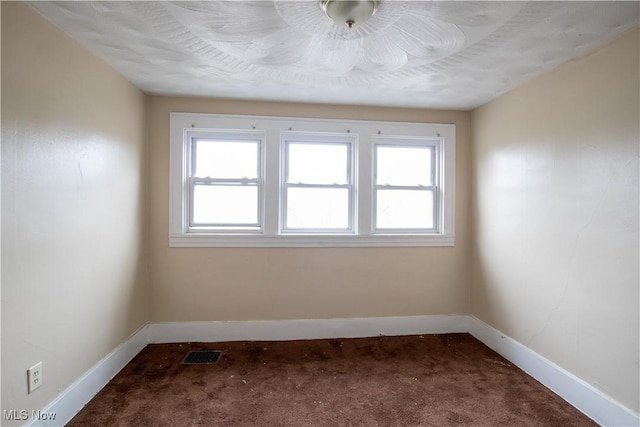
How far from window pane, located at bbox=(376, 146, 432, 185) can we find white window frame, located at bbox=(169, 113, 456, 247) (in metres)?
0.10

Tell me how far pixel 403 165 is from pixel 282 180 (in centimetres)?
124

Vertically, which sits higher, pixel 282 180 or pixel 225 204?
pixel 282 180

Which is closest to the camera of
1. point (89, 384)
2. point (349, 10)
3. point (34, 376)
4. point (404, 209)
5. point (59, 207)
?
point (349, 10)

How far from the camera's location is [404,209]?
302 centimetres

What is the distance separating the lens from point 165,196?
2.69m

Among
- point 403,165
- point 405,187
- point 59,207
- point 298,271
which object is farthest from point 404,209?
point 59,207

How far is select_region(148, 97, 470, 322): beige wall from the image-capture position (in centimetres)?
269

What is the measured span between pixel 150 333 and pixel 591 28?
3.79m

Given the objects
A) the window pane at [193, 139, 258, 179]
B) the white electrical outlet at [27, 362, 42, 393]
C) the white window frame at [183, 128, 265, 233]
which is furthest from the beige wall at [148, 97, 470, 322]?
the white electrical outlet at [27, 362, 42, 393]

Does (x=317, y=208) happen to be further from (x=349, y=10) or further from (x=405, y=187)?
(x=349, y=10)

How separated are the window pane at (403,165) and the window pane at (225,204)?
126 centimetres

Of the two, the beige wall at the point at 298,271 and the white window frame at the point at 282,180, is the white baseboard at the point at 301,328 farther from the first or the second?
the white window frame at the point at 282,180

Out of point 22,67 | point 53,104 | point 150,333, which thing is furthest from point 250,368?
point 22,67

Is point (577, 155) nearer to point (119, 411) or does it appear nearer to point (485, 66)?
point (485, 66)
